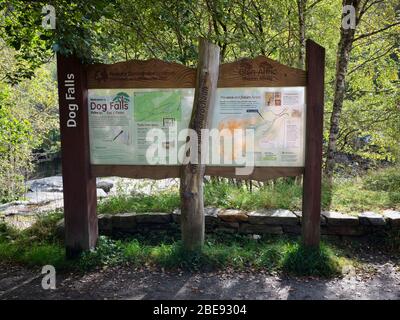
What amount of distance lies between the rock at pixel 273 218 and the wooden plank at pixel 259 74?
1830 mm

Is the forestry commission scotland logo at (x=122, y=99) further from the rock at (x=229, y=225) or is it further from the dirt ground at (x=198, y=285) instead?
the rock at (x=229, y=225)

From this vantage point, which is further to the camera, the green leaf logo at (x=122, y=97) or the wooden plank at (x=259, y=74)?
the green leaf logo at (x=122, y=97)

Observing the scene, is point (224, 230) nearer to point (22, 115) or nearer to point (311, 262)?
point (311, 262)

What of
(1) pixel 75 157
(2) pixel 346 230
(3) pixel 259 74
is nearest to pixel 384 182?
(2) pixel 346 230

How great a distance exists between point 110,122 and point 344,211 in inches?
136

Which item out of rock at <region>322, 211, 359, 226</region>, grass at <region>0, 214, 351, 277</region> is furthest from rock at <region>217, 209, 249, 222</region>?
rock at <region>322, 211, 359, 226</region>

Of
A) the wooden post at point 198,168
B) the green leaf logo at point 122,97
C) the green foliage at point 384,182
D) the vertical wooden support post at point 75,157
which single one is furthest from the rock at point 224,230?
the green foliage at point 384,182

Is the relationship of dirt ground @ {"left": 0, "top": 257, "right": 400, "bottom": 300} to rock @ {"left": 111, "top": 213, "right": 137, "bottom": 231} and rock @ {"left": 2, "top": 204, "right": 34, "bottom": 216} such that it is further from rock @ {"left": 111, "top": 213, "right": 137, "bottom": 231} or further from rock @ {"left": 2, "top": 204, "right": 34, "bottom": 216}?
rock @ {"left": 2, "top": 204, "right": 34, "bottom": 216}

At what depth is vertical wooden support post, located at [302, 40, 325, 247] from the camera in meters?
4.42

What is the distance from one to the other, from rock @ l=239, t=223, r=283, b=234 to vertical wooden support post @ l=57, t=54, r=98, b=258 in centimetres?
204

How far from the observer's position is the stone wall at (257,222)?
5.26m

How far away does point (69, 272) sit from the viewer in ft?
15.1

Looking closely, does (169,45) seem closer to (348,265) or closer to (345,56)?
(345,56)
